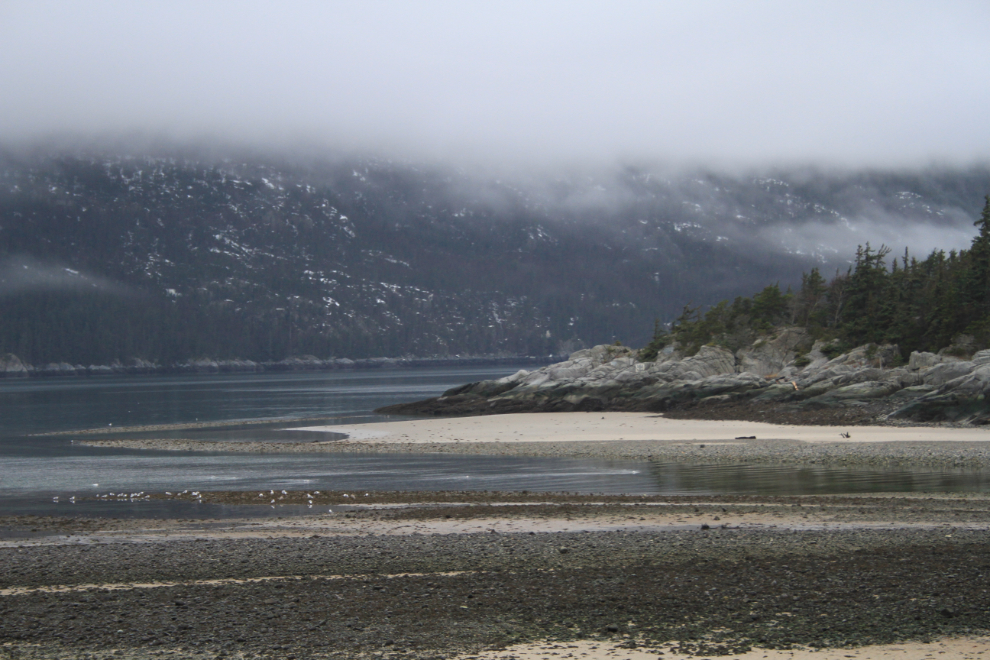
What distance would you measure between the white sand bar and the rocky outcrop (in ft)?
11.0

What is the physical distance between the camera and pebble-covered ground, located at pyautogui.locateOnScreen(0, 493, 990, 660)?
11.3m

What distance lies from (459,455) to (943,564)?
27.9 metres

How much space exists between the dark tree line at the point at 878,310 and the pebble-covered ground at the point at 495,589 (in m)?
43.4

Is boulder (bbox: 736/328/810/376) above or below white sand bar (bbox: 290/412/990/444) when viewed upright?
above

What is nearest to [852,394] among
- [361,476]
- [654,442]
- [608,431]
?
[608,431]

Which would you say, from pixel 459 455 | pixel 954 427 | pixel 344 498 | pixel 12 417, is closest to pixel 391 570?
pixel 344 498

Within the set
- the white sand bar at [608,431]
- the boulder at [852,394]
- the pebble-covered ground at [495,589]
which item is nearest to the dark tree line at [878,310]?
the boulder at [852,394]

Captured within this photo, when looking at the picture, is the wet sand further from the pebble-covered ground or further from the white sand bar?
the pebble-covered ground

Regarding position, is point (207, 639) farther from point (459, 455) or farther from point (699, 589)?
point (459, 455)

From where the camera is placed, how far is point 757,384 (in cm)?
5956

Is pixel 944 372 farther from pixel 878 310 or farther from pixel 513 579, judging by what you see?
pixel 513 579

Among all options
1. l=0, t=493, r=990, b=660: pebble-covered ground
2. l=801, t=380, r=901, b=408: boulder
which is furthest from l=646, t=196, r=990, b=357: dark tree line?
l=0, t=493, r=990, b=660: pebble-covered ground

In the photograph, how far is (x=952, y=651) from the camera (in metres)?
10.3

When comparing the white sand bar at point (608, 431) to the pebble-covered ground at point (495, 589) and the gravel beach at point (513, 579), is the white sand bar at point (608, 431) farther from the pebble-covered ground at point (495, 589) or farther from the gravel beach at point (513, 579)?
the pebble-covered ground at point (495, 589)
